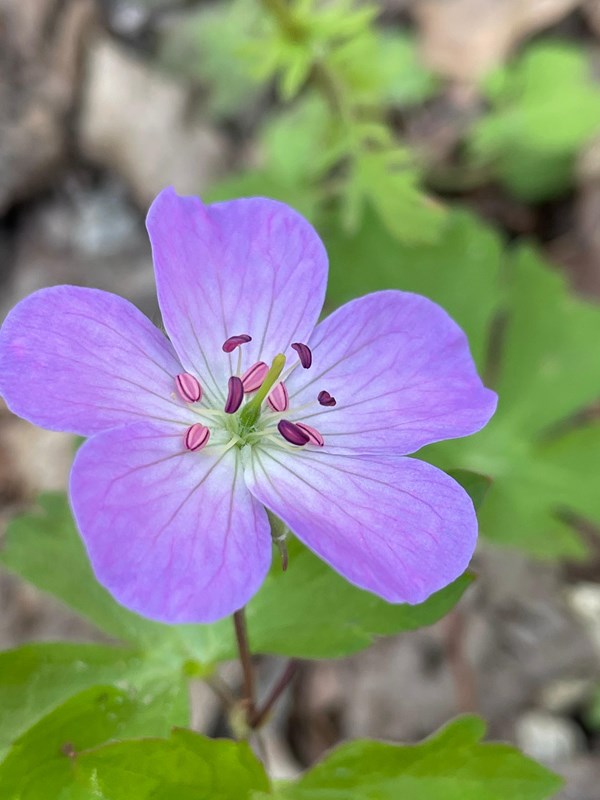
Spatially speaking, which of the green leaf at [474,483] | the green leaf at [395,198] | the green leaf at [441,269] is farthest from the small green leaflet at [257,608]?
the green leaf at [395,198]

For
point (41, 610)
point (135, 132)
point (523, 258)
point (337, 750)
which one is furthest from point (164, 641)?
point (135, 132)

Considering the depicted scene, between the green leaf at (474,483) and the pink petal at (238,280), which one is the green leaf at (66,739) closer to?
the pink petal at (238,280)

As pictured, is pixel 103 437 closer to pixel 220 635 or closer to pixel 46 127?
pixel 220 635

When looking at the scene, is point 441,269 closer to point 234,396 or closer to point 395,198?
point 395,198

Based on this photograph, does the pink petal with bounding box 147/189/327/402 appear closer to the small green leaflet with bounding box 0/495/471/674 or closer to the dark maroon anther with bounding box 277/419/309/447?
the dark maroon anther with bounding box 277/419/309/447

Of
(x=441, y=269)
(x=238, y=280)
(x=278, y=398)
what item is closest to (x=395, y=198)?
(x=441, y=269)
